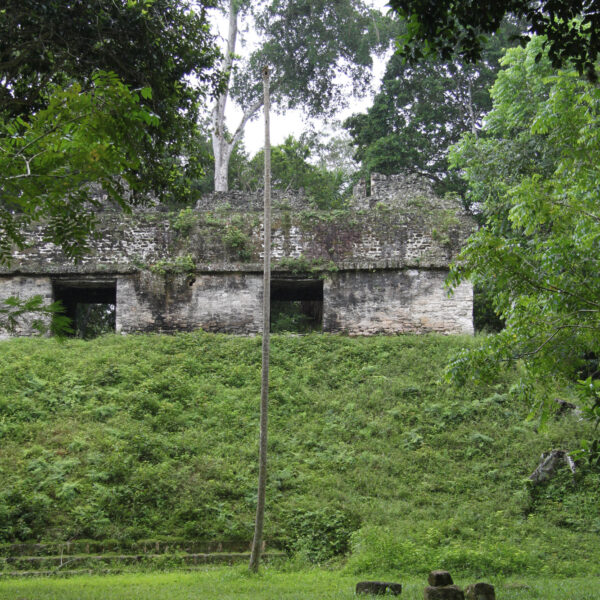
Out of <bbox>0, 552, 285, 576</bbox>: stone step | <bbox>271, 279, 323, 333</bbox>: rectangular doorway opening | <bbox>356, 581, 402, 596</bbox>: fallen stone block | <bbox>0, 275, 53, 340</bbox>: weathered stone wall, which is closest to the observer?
<bbox>356, 581, 402, 596</bbox>: fallen stone block

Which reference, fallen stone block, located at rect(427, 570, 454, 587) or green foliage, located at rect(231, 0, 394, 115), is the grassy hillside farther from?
green foliage, located at rect(231, 0, 394, 115)

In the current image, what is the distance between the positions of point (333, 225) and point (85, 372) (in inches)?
259

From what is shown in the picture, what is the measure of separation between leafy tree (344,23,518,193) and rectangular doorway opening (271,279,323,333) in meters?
5.90

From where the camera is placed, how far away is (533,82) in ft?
41.5

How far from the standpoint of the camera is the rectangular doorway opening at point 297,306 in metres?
15.5

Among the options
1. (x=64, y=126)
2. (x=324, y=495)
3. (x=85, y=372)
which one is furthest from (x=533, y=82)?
(x=64, y=126)

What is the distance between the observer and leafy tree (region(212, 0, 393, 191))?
2233cm

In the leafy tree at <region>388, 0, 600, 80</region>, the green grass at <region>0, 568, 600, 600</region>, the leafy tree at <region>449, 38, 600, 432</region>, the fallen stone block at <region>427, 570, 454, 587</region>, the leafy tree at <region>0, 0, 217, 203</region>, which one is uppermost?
the leafy tree at <region>0, 0, 217, 203</region>

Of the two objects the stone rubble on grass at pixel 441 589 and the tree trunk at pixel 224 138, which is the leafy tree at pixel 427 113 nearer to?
the tree trunk at pixel 224 138

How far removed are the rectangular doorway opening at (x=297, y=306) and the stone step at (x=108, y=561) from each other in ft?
26.1

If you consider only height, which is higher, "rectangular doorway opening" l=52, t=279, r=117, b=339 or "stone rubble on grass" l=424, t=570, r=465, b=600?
"rectangular doorway opening" l=52, t=279, r=117, b=339

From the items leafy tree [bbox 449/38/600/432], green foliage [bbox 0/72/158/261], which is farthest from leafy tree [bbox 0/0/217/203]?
leafy tree [bbox 449/38/600/432]

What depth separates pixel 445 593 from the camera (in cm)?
573

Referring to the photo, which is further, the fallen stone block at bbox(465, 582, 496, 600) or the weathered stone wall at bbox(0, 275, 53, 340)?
the weathered stone wall at bbox(0, 275, 53, 340)
